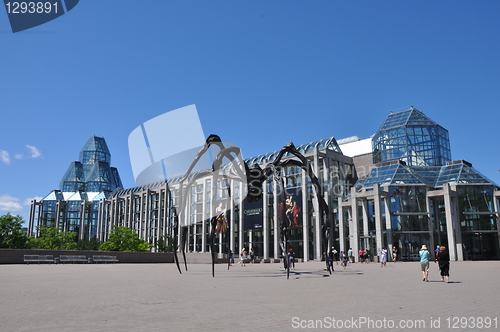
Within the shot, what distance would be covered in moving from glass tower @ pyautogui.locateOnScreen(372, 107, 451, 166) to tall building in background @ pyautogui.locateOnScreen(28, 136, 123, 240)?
8306cm

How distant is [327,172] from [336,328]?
4983 cm

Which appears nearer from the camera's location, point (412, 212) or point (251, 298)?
point (251, 298)

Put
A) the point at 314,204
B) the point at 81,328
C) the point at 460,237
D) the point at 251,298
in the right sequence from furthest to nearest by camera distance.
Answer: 1. the point at 314,204
2. the point at 460,237
3. the point at 251,298
4. the point at 81,328

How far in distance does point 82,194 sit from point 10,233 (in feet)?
256

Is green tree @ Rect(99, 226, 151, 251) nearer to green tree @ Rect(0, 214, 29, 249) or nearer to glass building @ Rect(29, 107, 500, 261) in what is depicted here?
glass building @ Rect(29, 107, 500, 261)

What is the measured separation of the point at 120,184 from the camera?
137 metres

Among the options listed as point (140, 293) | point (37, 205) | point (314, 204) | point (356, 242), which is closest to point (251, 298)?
point (140, 293)

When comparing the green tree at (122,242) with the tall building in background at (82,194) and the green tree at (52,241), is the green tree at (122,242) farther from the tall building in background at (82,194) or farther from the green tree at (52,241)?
the tall building in background at (82,194)

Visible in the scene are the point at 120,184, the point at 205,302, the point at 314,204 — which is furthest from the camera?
the point at 120,184

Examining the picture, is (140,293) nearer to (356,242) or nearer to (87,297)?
(87,297)

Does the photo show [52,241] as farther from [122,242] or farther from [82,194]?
[82,194]

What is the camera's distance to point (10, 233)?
153 ft

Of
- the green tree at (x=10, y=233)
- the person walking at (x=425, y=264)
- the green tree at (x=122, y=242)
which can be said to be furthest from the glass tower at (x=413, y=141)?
the green tree at (x=10, y=233)

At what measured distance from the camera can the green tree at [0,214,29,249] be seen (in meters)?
45.8
